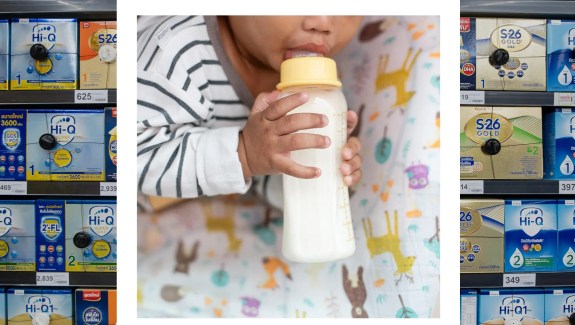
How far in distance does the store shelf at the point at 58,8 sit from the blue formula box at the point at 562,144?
1.03 metres

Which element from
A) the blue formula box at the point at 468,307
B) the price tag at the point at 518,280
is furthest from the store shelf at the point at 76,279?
the price tag at the point at 518,280

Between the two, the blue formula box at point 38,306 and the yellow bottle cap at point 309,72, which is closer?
the yellow bottle cap at point 309,72

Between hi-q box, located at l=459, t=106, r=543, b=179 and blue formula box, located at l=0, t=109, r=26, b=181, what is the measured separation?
0.97 metres

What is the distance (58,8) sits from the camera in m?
1.12

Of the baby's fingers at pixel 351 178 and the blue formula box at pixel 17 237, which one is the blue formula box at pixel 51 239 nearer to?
the blue formula box at pixel 17 237

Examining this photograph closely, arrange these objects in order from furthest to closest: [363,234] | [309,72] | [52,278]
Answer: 1. [363,234]
2. [52,278]
3. [309,72]

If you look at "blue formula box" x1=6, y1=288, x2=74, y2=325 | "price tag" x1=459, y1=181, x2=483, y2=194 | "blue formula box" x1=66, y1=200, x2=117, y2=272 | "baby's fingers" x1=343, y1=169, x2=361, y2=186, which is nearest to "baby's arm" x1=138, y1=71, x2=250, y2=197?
"blue formula box" x1=66, y1=200, x2=117, y2=272

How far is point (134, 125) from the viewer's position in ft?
3.49

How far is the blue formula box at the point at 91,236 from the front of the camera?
1.12 m

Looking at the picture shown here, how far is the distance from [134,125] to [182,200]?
415mm

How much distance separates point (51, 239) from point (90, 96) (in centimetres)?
33

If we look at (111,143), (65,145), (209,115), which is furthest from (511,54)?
(65,145)

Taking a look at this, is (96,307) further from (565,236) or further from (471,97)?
(565,236)

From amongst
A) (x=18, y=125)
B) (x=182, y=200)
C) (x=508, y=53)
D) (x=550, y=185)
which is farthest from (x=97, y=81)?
(x=550, y=185)
